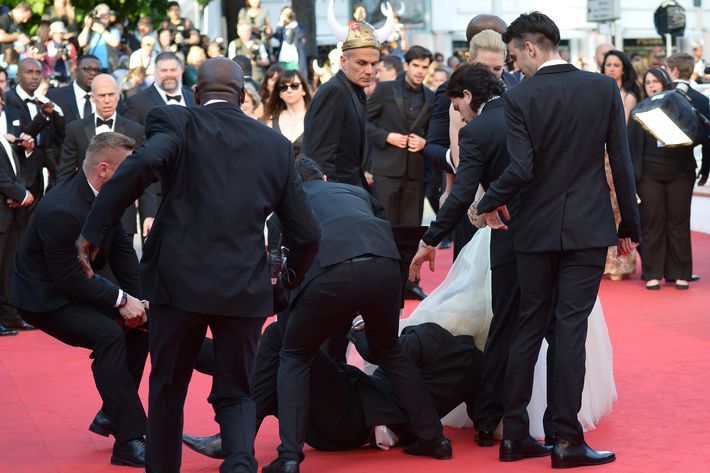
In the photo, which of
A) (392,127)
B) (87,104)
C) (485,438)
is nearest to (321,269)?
(485,438)

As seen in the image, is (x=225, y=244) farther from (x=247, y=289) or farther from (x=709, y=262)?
(x=709, y=262)

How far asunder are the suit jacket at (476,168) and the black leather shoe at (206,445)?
1381mm

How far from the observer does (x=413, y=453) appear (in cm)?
627

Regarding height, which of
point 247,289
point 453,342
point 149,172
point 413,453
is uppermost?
point 149,172

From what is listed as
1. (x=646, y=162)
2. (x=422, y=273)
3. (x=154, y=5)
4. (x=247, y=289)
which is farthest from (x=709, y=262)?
(x=154, y=5)

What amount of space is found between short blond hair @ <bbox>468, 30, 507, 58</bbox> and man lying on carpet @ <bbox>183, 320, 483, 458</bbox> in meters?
1.76

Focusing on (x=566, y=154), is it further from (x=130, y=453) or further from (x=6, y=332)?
(x=6, y=332)

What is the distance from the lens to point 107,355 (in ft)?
20.6

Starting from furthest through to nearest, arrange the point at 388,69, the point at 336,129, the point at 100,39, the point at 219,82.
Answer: the point at 100,39 → the point at 388,69 → the point at 336,129 → the point at 219,82

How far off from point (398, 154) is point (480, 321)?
4498 millimetres

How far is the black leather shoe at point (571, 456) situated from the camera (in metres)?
5.92

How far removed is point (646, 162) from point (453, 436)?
553 centimetres

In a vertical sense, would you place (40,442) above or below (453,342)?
below

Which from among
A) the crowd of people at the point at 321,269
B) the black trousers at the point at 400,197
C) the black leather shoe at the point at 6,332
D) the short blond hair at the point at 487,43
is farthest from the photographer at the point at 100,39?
the crowd of people at the point at 321,269
